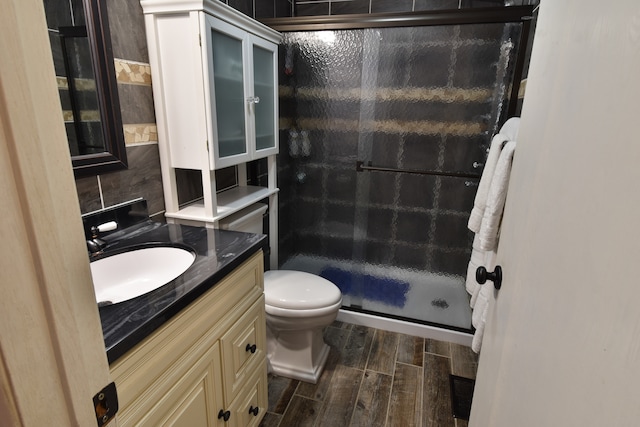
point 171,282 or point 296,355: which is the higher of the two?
point 171,282

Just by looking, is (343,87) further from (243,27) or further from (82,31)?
(82,31)

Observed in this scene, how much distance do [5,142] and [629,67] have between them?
71 cm

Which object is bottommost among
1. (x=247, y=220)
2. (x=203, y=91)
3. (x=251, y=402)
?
(x=251, y=402)

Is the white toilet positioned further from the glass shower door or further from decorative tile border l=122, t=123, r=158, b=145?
the glass shower door

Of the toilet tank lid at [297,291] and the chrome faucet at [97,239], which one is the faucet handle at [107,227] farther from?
the toilet tank lid at [297,291]

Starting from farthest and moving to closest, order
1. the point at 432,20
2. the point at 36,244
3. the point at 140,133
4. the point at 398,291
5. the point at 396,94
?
1. the point at 398,291
2. the point at 396,94
3. the point at 432,20
4. the point at 140,133
5. the point at 36,244

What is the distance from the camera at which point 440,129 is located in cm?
228

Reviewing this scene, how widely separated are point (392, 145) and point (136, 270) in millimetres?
1724

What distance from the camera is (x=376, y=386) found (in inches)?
71.4

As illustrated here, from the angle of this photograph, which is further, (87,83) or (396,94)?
(396,94)

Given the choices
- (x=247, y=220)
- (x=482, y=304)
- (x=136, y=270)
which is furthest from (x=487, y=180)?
(x=136, y=270)

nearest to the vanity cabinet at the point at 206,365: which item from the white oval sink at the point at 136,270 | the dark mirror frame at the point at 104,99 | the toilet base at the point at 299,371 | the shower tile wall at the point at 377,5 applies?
the white oval sink at the point at 136,270

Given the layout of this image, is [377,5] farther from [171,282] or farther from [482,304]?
[171,282]

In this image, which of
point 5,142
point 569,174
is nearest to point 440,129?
point 569,174
